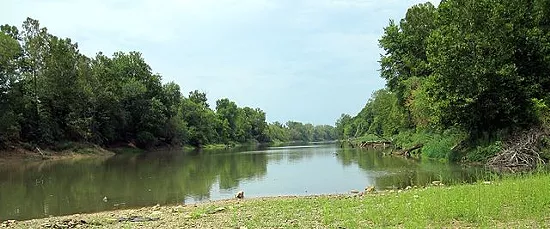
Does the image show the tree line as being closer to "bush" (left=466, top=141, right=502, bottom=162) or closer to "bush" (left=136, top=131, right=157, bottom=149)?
"bush" (left=136, top=131, right=157, bottom=149)

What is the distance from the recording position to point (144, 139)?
86312 millimetres

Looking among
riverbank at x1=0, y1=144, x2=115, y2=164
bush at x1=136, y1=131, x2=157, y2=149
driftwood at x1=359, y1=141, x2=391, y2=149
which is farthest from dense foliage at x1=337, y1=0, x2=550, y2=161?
bush at x1=136, y1=131, x2=157, y2=149

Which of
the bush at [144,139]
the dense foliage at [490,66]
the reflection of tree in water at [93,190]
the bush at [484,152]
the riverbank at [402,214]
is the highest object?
the dense foliage at [490,66]

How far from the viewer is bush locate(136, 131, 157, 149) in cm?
8588

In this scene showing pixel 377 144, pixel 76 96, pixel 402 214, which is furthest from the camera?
pixel 377 144

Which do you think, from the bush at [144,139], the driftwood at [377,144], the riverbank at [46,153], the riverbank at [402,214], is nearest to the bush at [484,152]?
the riverbank at [402,214]

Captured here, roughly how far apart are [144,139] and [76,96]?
20677mm

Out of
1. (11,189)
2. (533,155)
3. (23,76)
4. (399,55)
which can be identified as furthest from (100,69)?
(533,155)

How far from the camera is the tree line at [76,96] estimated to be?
186 ft

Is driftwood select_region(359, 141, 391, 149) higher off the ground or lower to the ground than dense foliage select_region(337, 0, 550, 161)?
lower

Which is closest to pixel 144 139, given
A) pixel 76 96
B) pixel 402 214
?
pixel 76 96

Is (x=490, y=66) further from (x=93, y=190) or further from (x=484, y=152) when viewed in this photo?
(x=93, y=190)

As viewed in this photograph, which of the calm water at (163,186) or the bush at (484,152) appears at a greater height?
the bush at (484,152)

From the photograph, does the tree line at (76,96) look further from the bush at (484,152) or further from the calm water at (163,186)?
the bush at (484,152)
